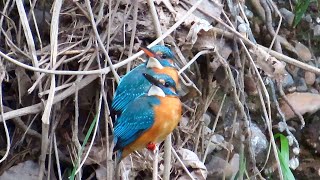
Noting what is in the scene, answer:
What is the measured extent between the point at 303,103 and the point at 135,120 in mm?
1616

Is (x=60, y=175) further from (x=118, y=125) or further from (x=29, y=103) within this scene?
(x=118, y=125)

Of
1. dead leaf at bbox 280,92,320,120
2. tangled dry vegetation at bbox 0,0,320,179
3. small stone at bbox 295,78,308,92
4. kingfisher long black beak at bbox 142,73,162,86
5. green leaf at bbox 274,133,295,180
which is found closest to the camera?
kingfisher long black beak at bbox 142,73,162,86

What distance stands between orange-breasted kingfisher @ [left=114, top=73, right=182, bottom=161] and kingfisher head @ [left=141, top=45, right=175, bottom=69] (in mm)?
35

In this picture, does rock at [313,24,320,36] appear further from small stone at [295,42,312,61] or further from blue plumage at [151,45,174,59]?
blue plumage at [151,45,174,59]

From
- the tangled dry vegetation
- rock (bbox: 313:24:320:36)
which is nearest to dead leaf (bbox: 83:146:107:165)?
the tangled dry vegetation

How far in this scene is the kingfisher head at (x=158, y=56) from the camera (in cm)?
168

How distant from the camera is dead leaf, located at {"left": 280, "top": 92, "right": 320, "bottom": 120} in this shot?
312cm

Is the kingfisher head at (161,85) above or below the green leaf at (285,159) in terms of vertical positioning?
above

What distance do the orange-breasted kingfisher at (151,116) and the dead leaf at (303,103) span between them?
4.97 ft

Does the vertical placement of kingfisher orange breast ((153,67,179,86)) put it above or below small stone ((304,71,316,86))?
above

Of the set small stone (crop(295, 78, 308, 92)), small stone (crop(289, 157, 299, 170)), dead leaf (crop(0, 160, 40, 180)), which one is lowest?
small stone (crop(289, 157, 299, 170))

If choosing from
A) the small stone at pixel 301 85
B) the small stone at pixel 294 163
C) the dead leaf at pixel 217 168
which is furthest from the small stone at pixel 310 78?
the dead leaf at pixel 217 168

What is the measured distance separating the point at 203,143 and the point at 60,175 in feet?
1.67

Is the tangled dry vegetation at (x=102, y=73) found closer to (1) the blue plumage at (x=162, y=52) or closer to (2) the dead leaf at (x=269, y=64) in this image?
(2) the dead leaf at (x=269, y=64)
